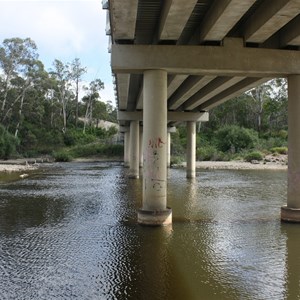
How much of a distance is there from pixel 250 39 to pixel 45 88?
72.9 m

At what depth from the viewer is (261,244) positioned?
10.2 meters

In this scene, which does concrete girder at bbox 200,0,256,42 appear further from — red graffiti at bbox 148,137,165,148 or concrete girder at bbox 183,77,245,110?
concrete girder at bbox 183,77,245,110

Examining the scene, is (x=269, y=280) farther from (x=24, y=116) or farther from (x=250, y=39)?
(x=24, y=116)

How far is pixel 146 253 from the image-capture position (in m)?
9.38

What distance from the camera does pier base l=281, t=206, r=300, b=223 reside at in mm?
12961

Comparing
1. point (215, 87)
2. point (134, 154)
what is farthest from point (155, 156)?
point (134, 154)

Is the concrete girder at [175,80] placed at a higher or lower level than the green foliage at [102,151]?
higher

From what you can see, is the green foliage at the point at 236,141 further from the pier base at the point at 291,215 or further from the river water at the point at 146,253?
the pier base at the point at 291,215

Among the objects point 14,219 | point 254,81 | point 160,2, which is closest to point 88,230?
point 14,219

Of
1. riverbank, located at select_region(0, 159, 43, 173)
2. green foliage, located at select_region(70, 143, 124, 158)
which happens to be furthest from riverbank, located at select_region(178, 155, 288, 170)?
green foliage, located at select_region(70, 143, 124, 158)

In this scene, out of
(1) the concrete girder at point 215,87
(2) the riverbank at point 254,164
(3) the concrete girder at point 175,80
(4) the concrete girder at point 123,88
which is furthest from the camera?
(2) the riverbank at point 254,164

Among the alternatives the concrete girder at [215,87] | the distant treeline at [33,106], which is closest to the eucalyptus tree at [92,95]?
the distant treeline at [33,106]

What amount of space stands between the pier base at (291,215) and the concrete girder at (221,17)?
6124 millimetres

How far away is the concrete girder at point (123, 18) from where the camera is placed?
33.7 feet
